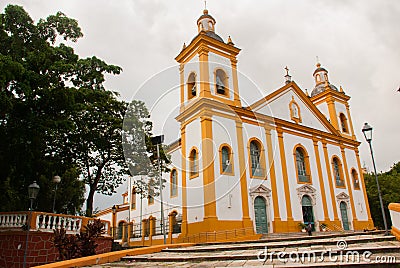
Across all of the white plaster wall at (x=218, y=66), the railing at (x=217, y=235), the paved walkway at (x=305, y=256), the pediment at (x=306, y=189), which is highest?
the white plaster wall at (x=218, y=66)

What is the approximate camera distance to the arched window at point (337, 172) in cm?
2140

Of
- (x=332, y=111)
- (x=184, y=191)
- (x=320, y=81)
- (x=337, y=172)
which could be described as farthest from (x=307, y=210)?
(x=320, y=81)

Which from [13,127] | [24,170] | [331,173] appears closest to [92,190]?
[24,170]

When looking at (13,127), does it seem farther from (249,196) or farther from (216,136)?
(249,196)

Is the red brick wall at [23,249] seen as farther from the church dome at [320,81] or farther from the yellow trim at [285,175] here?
the church dome at [320,81]

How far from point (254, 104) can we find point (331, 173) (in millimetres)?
7522

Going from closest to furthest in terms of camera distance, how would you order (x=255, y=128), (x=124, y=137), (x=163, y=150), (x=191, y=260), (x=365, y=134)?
(x=191, y=260) → (x=365, y=134) → (x=124, y=137) → (x=163, y=150) → (x=255, y=128)

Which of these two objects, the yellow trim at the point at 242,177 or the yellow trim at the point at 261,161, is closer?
the yellow trim at the point at 242,177

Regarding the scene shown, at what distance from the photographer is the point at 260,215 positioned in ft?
53.0

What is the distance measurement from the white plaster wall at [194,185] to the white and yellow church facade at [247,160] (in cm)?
5

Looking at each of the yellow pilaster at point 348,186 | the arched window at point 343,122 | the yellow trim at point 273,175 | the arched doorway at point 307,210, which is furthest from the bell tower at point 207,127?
the arched window at point 343,122

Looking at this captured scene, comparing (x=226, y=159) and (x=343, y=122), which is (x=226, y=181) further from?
(x=343, y=122)

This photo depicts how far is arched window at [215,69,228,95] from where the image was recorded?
1759 cm

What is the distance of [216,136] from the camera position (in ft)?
51.8
